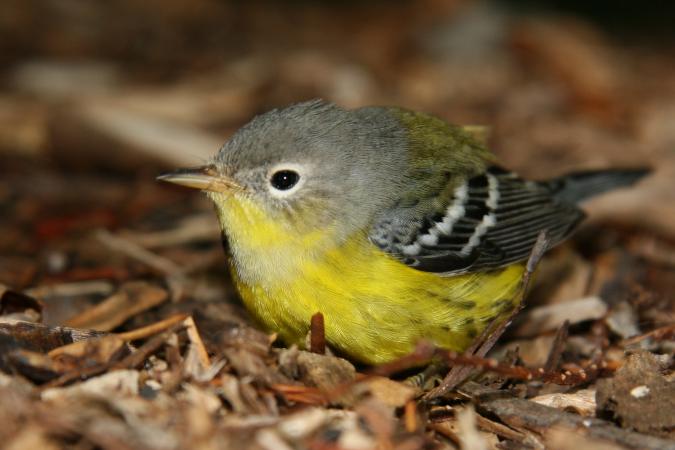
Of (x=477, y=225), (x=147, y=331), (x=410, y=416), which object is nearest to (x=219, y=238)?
(x=147, y=331)

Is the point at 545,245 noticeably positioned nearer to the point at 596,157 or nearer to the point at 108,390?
the point at 108,390

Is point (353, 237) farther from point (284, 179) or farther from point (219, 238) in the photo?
point (219, 238)

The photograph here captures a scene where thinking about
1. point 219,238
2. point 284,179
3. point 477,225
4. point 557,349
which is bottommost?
point 557,349

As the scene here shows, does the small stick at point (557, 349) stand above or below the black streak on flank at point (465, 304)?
below

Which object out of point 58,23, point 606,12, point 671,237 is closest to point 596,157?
point 671,237

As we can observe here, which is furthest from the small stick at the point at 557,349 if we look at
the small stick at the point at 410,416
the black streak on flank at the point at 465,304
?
the small stick at the point at 410,416

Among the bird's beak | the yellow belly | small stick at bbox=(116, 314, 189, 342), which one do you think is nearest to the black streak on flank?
the yellow belly

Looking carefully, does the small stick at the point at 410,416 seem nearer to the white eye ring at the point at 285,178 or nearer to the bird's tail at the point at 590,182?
the white eye ring at the point at 285,178
